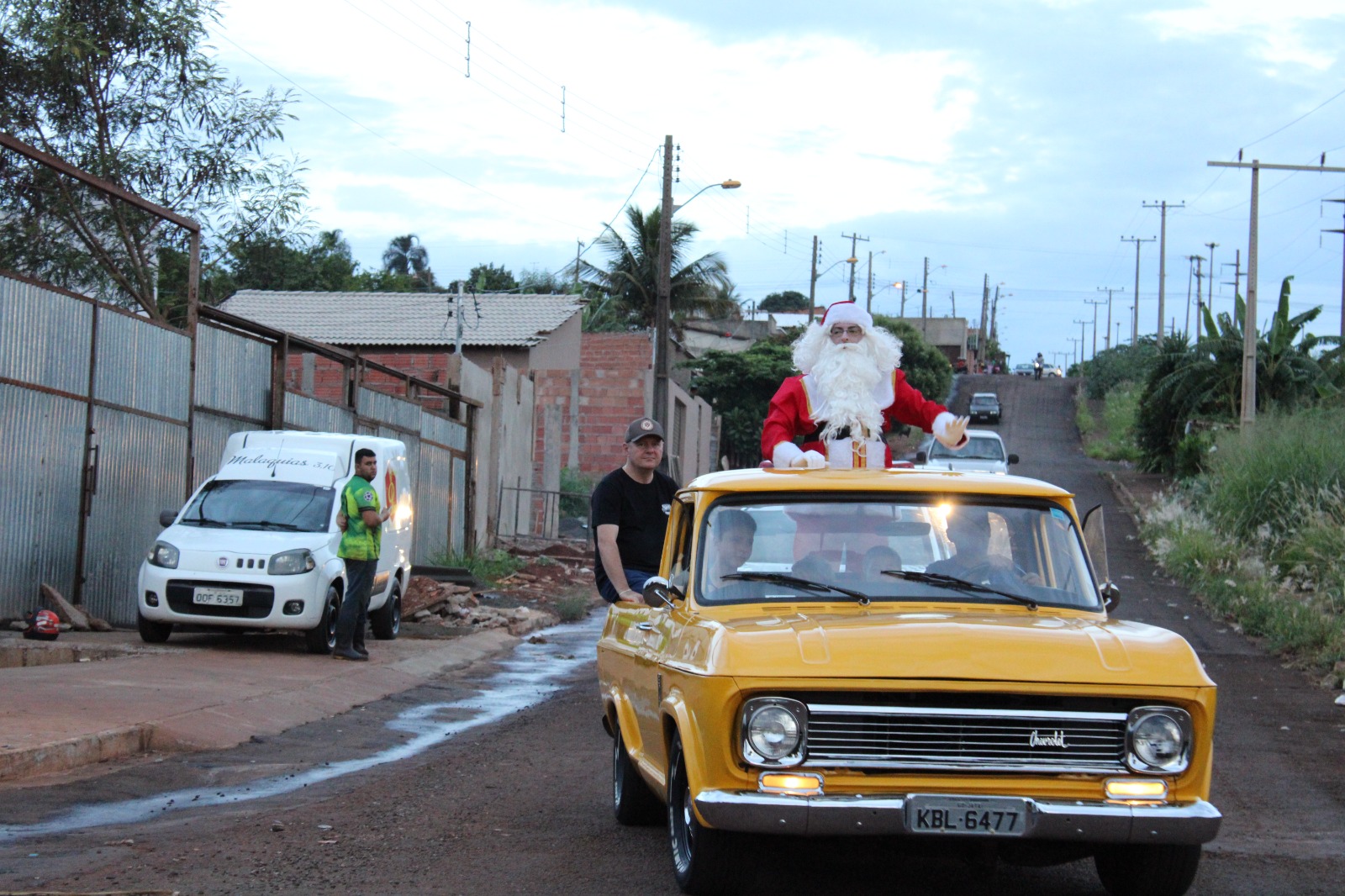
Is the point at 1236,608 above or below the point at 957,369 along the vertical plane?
below

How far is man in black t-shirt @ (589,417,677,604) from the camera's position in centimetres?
842

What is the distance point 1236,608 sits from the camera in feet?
61.8

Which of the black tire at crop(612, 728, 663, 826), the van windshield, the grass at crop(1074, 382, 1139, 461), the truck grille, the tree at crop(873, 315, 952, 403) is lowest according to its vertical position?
the black tire at crop(612, 728, 663, 826)

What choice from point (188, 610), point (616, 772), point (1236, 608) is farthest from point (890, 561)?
point (1236, 608)

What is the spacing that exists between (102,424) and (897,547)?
36.2 feet

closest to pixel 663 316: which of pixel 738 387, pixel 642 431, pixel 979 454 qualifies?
pixel 979 454

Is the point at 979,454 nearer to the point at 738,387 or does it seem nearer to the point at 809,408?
the point at 738,387

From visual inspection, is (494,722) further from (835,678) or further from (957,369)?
(957,369)

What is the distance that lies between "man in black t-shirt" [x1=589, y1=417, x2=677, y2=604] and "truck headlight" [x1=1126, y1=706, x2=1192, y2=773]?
12.6 feet

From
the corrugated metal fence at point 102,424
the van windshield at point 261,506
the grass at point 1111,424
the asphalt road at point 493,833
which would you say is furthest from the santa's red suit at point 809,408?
the grass at point 1111,424

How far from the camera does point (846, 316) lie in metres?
7.87

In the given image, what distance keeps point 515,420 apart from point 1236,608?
14.7 m

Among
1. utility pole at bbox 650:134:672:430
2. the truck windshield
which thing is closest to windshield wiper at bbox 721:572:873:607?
the truck windshield

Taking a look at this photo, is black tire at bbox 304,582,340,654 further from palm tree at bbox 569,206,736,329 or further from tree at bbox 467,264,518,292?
tree at bbox 467,264,518,292
